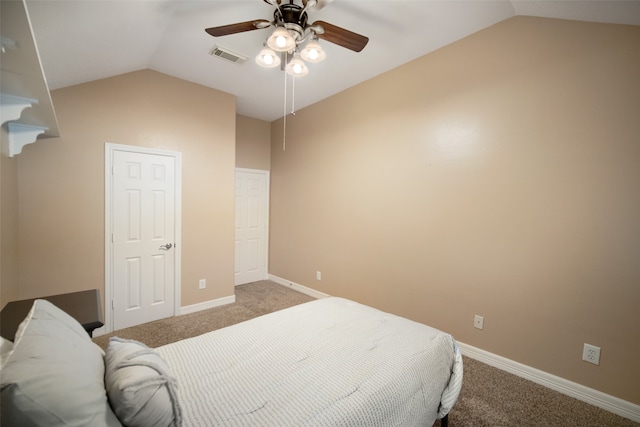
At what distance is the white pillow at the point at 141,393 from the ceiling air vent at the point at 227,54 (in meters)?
2.73

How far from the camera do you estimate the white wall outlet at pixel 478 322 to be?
7.88ft

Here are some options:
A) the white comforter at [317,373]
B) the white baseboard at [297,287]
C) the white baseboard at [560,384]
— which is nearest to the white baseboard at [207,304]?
the white baseboard at [297,287]

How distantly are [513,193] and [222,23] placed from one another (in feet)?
9.38

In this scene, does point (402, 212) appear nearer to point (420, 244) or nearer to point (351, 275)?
point (420, 244)

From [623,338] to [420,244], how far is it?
4.96 ft

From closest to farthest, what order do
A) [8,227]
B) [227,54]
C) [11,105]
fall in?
[11,105] < [8,227] < [227,54]

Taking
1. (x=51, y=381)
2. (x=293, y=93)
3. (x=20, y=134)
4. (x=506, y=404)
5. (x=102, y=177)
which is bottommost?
(x=506, y=404)

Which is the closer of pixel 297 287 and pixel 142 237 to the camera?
pixel 142 237

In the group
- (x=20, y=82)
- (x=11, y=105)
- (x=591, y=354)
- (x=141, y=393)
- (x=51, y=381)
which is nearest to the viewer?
(x=51, y=381)

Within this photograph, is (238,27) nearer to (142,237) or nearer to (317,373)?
(317,373)

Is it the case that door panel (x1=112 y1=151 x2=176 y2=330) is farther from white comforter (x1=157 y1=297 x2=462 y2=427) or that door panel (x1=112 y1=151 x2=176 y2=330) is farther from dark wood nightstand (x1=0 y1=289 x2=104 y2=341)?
white comforter (x1=157 y1=297 x2=462 y2=427)

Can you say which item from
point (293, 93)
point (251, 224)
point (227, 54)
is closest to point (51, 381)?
point (227, 54)

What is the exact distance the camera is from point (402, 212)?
296 cm

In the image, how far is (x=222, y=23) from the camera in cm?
226
